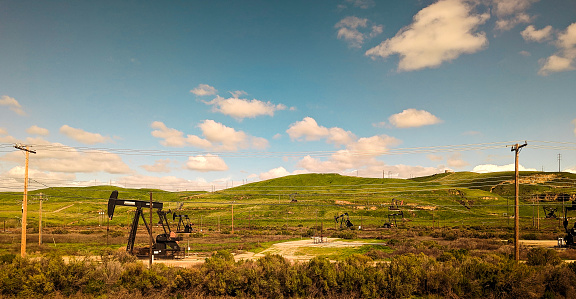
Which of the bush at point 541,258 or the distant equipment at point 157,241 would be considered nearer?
the bush at point 541,258

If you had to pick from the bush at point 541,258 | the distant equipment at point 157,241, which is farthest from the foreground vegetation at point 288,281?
the distant equipment at point 157,241

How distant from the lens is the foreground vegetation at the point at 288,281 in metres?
16.8

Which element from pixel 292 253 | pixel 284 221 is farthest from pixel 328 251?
pixel 284 221

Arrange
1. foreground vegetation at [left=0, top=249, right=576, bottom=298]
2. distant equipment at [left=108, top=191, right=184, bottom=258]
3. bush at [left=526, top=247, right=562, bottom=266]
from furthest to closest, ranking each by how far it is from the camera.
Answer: distant equipment at [left=108, top=191, right=184, bottom=258], bush at [left=526, top=247, right=562, bottom=266], foreground vegetation at [left=0, top=249, right=576, bottom=298]

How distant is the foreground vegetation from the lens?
1678cm

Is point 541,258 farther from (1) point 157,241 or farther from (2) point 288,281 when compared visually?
(1) point 157,241

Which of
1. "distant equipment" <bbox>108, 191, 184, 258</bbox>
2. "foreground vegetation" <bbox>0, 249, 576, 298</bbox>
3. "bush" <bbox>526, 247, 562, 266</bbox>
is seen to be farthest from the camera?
"distant equipment" <bbox>108, 191, 184, 258</bbox>

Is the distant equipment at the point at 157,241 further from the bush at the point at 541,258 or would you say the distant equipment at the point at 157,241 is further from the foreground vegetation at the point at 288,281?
the bush at the point at 541,258

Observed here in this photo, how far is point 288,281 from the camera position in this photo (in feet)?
56.1

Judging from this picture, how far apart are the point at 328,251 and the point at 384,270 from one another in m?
16.1

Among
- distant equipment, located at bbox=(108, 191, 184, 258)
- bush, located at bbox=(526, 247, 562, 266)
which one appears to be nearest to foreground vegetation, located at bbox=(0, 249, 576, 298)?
bush, located at bbox=(526, 247, 562, 266)

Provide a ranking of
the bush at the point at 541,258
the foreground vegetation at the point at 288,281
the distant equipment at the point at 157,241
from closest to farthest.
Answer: the foreground vegetation at the point at 288,281
the bush at the point at 541,258
the distant equipment at the point at 157,241

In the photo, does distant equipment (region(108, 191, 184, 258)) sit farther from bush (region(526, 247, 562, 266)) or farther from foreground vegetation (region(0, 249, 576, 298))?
bush (region(526, 247, 562, 266))

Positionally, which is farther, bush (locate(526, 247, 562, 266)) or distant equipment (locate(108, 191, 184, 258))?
distant equipment (locate(108, 191, 184, 258))
